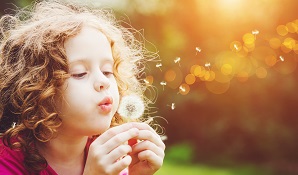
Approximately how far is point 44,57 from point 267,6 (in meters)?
4.71

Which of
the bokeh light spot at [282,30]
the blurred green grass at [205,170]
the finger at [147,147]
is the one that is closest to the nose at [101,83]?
the finger at [147,147]

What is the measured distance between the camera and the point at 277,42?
5.94 metres

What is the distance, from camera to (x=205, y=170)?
5.95m

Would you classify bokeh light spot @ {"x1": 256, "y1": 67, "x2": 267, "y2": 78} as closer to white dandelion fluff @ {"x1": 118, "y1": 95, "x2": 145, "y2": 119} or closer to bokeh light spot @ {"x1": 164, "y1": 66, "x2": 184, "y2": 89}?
bokeh light spot @ {"x1": 164, "y1": 66, "x2": 184, "y2": 89}

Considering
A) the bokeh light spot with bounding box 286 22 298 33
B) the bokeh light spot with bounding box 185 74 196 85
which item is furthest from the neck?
the bokeh light spot with bounding box 286 22 298 33

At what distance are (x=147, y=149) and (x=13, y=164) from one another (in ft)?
1.49

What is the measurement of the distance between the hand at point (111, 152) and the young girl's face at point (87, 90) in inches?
2.2

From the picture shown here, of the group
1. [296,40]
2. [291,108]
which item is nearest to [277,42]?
[296,40]

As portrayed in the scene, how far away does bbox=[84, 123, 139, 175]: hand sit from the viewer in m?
1.73

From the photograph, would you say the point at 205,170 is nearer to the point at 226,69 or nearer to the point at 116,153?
the point at 226,69

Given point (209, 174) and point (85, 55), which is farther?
point (209, 174)

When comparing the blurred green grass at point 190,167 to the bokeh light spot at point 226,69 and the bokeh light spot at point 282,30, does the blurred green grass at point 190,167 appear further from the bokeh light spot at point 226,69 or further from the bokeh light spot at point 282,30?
the bokeh light spot at point 282,30

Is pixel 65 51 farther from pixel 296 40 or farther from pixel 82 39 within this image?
pixel 296 40

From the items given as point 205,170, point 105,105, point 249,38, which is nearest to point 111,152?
point 105,105
